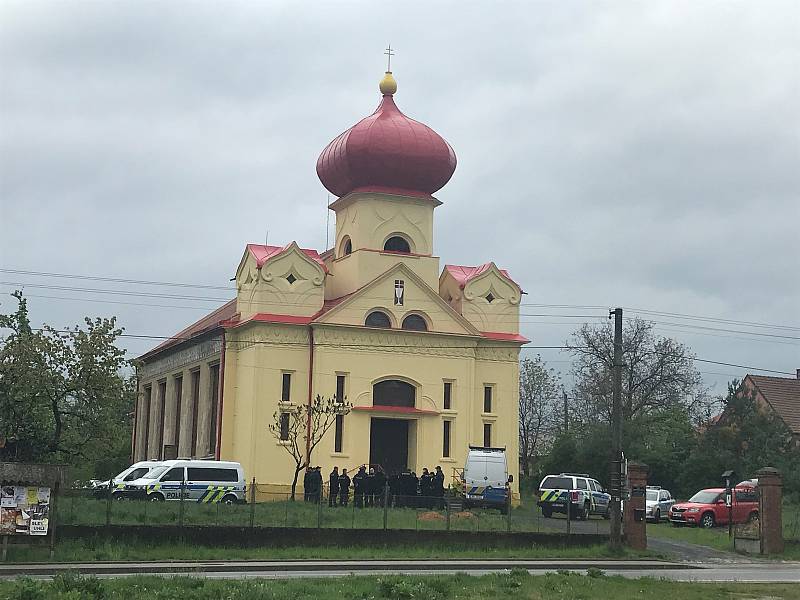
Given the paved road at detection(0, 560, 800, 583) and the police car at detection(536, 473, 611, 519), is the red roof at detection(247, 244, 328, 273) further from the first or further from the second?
the paved road at detection(0, 560, 800, 583)

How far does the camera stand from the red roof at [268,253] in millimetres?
47688

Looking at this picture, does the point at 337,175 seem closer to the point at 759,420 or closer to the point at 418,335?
the point at 418,335

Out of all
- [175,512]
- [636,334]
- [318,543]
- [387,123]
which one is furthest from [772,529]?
[636,334]

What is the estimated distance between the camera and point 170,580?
1905 cm

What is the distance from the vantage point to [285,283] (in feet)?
155

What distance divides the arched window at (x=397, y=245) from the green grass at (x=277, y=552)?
19.6m

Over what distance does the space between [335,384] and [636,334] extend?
25.3 meters

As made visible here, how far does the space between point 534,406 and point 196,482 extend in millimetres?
42819

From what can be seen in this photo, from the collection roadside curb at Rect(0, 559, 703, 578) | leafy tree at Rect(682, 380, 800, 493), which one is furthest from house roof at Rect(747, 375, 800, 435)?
roadside curb at Rect(0, 559, 703, 578)

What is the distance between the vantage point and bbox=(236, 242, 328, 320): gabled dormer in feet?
154

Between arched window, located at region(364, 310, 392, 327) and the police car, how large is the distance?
914 cm

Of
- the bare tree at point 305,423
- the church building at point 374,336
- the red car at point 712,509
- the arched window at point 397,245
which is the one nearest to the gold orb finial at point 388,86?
the church building at point 374,336

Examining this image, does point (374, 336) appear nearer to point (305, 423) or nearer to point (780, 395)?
point (305, 423)

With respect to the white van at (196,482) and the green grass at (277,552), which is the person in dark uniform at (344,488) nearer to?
the white van at (196,482)
